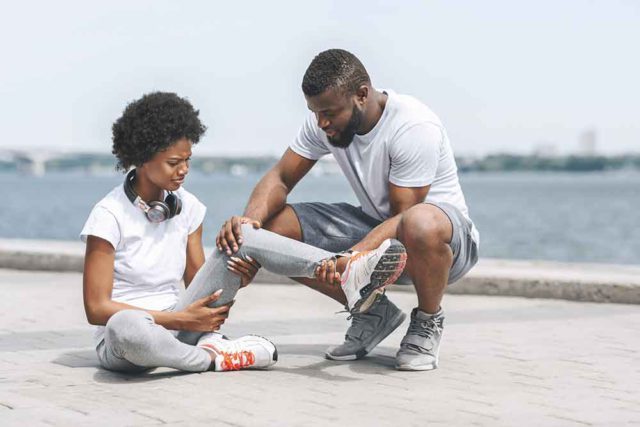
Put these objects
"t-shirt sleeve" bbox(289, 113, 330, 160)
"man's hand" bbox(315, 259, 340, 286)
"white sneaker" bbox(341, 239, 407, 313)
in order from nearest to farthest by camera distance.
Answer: "white sneaker" bbox(341, 239, 407, 313) → "man's hand" bbox(315, 259, 340, 286) → "t-shirt sleeve" bbox(289, 113, 330, 160)

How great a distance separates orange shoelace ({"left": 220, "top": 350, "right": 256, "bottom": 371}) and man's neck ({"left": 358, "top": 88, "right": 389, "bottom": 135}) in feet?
3.68

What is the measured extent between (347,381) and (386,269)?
22.9 inches

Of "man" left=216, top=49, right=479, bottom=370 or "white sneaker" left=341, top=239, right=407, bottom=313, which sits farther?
"man" left=216, top=49, right=479, bottom=370

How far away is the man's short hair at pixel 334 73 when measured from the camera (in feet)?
15.8

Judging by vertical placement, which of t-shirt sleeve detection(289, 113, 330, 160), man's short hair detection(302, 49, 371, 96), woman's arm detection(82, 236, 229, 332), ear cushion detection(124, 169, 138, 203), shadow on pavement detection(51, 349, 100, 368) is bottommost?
shadow on pavement detection(51, 349, 100, 368)

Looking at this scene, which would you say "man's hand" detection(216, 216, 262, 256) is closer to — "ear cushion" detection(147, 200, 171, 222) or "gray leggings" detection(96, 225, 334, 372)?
"gray leggings" detection(96, 225, 334, 372)

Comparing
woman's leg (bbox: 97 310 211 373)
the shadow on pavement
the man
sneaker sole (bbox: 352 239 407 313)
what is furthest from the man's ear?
the shadow on pavement

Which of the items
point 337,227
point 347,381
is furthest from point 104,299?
point 337,227

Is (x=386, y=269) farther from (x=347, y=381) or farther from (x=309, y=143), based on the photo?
(x=309, y=143)

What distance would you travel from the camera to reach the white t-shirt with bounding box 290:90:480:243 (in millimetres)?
4965

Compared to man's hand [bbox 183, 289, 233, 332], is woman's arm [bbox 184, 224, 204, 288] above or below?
above

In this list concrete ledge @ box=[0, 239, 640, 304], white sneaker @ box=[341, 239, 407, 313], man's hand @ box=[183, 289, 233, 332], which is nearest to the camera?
white sneaker @ box=[341, 239, 407, 313]

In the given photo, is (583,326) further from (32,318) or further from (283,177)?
(32,318)

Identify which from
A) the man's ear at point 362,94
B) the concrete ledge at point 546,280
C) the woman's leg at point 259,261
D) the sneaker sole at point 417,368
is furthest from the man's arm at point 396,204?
the concrete ledge at point 546,280
